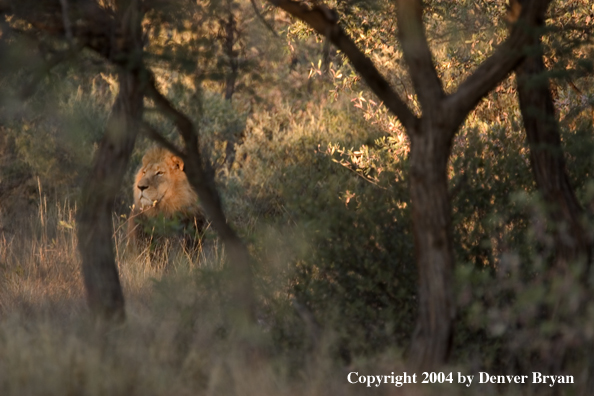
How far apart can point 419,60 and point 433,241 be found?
0.92m

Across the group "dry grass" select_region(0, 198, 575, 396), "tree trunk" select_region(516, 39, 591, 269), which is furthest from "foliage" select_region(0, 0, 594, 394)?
"tree trunk" select_region(516, 39, 591, 269)

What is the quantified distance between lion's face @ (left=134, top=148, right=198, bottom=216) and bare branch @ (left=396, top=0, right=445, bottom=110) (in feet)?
16.2

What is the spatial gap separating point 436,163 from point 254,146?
8.36 meters

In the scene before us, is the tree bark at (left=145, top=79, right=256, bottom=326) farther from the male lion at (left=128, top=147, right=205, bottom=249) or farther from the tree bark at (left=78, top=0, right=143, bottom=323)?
the male lion at (left=128, top=147, right=205, bottom=249)

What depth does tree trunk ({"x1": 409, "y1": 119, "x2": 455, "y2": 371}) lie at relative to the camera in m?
3.64

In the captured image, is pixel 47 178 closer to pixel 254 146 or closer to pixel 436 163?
pixel 254 146

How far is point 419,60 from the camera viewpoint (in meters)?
3.70

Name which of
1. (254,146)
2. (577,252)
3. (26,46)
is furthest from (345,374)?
(254,146)

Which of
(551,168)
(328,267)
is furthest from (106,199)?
(551,168)

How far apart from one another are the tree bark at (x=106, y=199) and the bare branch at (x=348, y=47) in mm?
1088

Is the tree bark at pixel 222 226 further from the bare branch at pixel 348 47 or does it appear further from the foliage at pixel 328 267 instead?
the bare branch at pixel 348 47

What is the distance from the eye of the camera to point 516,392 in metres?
3.95

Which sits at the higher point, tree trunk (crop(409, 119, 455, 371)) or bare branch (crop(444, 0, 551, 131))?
bare branch (crop(444, 0, 551, 131))

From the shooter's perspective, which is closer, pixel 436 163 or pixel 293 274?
pixel 436 163
